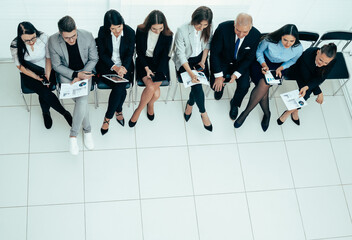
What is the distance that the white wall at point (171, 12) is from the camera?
363 centimetres

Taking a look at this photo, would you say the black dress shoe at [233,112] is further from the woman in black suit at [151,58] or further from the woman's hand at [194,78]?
the woman in black suit at [151,58]

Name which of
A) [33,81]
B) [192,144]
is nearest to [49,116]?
[33,81]

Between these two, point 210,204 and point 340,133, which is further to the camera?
point 340,133

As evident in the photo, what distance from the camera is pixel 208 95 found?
4238mm

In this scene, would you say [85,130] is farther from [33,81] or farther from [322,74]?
[322,74]

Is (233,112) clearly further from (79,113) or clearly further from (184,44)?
(79,113)

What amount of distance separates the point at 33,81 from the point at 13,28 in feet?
2.76

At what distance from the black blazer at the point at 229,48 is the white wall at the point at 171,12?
1.80ft

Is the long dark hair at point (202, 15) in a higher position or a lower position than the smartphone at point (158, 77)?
higher

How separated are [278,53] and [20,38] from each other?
2.56 metres

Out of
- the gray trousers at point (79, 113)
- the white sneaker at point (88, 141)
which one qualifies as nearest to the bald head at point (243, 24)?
the gray trousers at point (79, 113)

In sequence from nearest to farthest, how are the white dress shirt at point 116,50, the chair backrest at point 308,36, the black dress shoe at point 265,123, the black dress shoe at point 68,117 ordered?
1. the white dress shirt at point 116,50
2. the black dress shoe at point 68,117
3. the chair backrest at point 308,36
4. the black dress shoe at point 265,123

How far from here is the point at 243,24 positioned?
3.28 meters

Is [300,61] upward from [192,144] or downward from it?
upward
